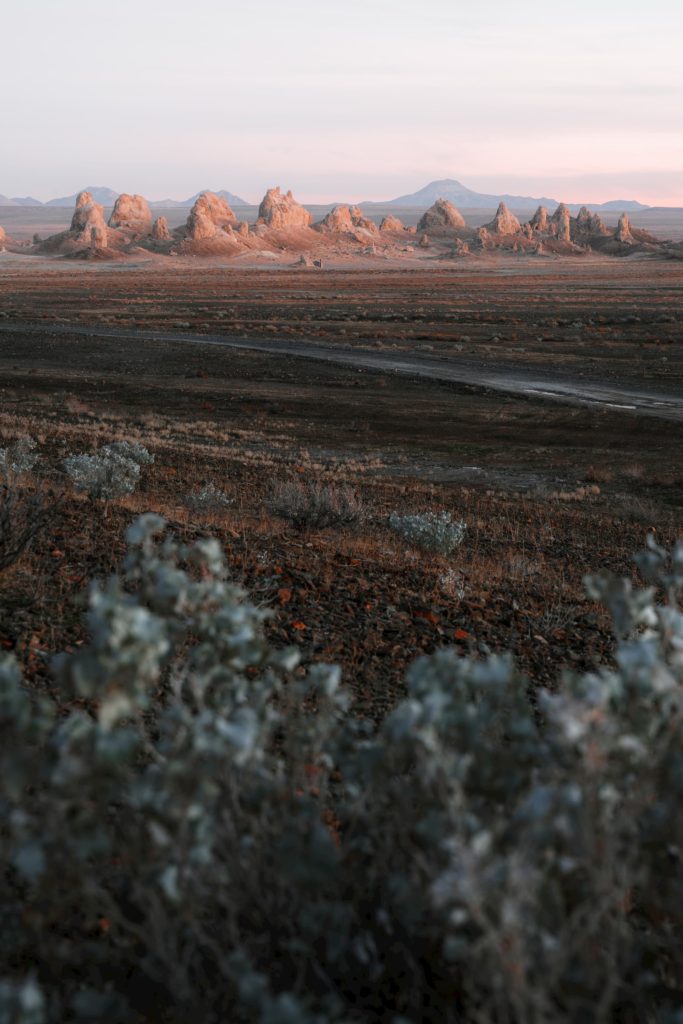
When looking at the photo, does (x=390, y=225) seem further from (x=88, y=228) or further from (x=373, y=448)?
(x=373, y=448)

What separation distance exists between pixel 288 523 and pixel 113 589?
28.0ft

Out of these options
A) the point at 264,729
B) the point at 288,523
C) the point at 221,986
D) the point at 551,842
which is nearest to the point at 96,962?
the point at 221,986

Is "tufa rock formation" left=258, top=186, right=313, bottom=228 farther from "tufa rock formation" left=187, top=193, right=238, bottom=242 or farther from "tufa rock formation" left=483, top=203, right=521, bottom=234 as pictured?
"tufa rock formation" left=483, top=203, right=521, bottom=234

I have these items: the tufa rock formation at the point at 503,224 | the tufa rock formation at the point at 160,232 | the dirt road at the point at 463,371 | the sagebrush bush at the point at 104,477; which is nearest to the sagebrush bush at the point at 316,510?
the sagebrush bush at the point at 104,477

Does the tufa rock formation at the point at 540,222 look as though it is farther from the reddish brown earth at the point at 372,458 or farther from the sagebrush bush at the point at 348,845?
the sagebrush bush at the point at 348,845

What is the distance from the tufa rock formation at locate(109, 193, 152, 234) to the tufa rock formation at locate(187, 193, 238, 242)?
34.4ft

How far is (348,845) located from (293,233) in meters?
159

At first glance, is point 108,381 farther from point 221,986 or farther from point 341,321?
point 221,986

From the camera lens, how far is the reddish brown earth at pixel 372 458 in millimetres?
6215

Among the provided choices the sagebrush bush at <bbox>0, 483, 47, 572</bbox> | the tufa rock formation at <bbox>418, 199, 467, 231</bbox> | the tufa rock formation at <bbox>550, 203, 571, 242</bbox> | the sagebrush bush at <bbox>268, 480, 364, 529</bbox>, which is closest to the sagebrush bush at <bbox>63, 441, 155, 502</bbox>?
the sagebrush bush at <bbox>268, 480, 364, 529</bbox>

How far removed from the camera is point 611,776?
75.7 inches

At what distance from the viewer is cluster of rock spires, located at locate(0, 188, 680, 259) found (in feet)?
449

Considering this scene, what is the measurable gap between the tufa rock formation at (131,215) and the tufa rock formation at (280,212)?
1950cm

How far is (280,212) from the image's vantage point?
155500mm
